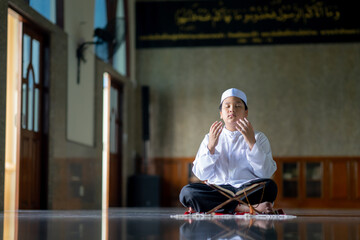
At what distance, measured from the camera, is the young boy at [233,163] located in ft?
11.9

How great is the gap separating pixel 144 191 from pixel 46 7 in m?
3.89

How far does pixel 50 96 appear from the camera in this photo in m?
6.29

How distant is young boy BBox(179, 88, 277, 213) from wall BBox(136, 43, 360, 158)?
584 cm

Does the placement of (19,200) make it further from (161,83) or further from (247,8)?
(247,8)

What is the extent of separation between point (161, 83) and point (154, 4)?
52.5 inches

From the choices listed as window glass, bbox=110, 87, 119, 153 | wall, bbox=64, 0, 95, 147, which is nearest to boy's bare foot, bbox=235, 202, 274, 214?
wall, bbox=64, 0, 95, 147

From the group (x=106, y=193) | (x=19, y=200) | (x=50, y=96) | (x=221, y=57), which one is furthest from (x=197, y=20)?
(x=19, y=200)

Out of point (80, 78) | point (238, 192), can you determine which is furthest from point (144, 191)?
point (238, 192)

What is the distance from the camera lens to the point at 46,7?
6316 mm

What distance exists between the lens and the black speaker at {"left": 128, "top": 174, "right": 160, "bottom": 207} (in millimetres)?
9156

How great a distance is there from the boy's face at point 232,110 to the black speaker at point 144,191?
213 inches

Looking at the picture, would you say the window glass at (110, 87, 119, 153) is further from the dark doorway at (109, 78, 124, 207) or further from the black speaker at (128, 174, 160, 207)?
the black speaker at (128, 174, 160, 207)

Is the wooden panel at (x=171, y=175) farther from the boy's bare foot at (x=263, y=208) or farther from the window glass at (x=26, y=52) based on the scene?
the boy's bare foot at (x=263, y=208)

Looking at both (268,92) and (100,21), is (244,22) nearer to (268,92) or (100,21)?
(268,92)
